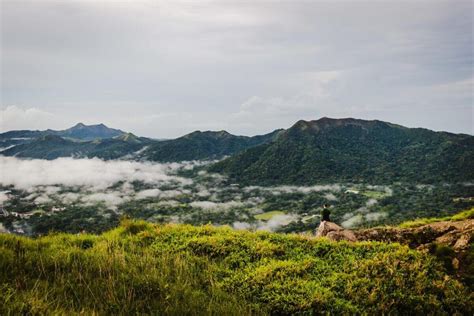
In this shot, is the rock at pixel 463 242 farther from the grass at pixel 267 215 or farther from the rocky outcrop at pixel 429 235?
the grass at pixel 267 215

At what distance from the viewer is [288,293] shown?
696 centimetres

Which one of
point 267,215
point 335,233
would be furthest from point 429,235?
point 267,215

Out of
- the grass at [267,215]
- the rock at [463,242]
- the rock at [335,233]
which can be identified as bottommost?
the grass at [267,215]

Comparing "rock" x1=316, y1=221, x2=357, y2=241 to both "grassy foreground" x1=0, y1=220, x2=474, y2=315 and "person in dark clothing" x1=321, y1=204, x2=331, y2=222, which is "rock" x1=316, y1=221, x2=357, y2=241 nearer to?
"grassy foreground" x1=0, y1=220, x2=474, y2=315

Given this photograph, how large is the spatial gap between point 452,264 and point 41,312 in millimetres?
8946

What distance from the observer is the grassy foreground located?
6.18 meters

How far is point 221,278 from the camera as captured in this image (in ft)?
25.5

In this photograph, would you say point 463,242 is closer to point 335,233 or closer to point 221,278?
point 335,233

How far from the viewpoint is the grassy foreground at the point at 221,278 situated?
6184 millimetres

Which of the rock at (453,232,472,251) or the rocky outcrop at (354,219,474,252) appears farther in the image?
the rocky outcrop at (354,219,474,252)

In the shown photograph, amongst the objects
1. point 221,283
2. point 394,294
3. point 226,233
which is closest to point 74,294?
point 221,283

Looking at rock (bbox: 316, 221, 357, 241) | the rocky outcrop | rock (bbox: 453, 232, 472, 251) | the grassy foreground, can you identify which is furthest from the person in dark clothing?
rock (bbox: 453, 232, 472, 251)

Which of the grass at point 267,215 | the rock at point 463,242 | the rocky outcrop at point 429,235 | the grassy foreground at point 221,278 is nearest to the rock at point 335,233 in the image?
the rocky outcrop at point 429,235

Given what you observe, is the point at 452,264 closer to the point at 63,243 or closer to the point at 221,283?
the point at 221,283
